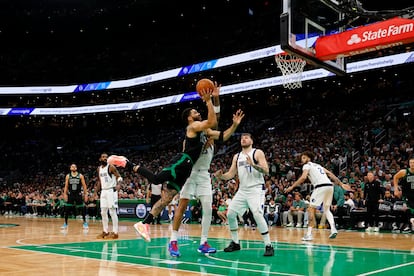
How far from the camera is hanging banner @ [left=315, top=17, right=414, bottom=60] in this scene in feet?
32.7

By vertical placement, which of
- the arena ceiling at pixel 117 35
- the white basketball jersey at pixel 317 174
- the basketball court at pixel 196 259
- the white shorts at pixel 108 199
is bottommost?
the basketball court at pixel 196 259

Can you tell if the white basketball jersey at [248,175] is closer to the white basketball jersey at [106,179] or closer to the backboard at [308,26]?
the backboard at [308,26]

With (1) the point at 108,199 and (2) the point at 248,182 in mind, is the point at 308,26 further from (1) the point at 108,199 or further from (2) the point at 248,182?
(1) the point at 108,199

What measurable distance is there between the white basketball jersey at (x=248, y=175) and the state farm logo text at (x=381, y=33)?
414cm

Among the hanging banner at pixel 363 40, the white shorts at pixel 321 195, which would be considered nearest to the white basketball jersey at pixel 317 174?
the white shorts at pixel 321 195

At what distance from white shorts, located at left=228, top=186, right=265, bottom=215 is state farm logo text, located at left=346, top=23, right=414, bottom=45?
4465 millimetres

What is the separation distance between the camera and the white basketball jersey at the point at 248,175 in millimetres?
8102

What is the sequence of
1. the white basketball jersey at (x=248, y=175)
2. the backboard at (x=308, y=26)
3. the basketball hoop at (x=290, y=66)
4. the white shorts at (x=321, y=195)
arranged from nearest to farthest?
the white basketball jersey at (x=248, y=175) → the backboard at (x=308, y=26) → the white shorts at (x=321, y=195) → the basketball hoop at (x=290, y=66)

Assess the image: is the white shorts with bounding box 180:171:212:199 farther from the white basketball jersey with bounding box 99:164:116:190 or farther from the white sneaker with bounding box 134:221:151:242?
the white basketball jersey with bounding box 99:164:116:190

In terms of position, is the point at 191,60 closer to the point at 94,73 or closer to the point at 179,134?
the point at 179,134

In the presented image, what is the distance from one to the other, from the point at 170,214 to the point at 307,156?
9913mm

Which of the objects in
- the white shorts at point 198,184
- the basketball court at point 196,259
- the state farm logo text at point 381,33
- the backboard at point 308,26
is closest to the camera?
the basketball court at point 196,259

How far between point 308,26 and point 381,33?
1.63 meters

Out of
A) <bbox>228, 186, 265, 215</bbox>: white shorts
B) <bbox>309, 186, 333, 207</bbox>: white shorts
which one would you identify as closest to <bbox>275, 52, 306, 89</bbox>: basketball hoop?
<bbox>309, 186, 333, 207</bbox>: white shorts
